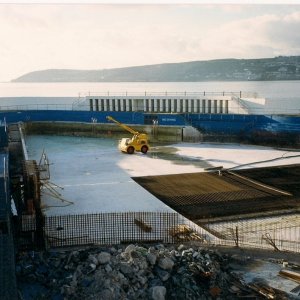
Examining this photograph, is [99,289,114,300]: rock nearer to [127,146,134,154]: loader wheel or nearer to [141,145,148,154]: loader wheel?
[127,146,134,154]: loader wheel

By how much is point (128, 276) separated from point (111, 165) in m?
15.8

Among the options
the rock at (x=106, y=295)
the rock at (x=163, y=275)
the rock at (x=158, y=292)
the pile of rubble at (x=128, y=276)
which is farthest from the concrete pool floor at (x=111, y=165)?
the rock at (x=106, y=295)

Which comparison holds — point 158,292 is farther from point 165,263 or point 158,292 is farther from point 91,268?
point 91,268

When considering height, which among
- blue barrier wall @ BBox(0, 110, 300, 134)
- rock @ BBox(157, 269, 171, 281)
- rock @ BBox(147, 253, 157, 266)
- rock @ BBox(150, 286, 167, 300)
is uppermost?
blue barrier wall @ BBox(0, 110, 300, 134)

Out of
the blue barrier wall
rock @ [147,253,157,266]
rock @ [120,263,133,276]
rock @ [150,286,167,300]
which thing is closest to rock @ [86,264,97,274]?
rock @ [120,263,133,276]

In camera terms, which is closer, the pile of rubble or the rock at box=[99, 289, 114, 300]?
the rock at box=[99, 289, 114, 300]

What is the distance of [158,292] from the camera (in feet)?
30.3

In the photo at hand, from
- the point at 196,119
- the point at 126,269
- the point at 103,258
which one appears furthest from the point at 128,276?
the point at 196,119

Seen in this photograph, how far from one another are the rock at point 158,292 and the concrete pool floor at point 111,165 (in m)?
6.99

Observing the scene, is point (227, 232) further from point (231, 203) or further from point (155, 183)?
point (155, 183)

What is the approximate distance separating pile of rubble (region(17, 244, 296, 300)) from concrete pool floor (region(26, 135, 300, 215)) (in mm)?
5642

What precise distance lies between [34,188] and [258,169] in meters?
13.7

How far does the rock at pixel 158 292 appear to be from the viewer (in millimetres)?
9188

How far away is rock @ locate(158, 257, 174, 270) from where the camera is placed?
32.9 ft
